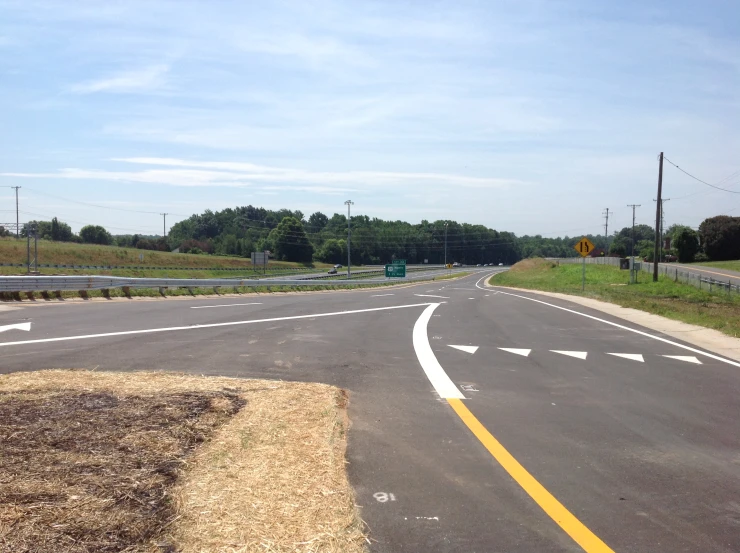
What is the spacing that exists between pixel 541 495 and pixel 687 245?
108 m

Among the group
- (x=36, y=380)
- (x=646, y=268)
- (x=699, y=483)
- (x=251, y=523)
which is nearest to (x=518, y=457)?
(x=699, y=483)

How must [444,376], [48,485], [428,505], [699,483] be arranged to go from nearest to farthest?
1. [48,485]
2. [428,505]
3. [699,483]
4. [444,376]

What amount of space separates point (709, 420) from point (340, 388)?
14.6 ft

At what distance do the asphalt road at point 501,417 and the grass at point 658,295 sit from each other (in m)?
3.68

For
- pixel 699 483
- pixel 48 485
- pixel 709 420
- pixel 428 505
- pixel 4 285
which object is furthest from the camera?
pixel 4 285

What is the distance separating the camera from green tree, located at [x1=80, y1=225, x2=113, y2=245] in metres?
128

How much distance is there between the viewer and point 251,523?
12.9ft

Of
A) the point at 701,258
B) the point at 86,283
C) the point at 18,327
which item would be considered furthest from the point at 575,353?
the point at 701,258

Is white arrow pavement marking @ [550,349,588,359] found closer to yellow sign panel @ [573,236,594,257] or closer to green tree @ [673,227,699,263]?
yellow sign panel @ [573,236,594,257]

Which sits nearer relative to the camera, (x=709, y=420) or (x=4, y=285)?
(x=709, y=420)

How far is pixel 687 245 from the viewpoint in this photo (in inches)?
3959

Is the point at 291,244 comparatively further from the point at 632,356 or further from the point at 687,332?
the point at 632,356

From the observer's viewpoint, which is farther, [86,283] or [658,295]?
[658,295]

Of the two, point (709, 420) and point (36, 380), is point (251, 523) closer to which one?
point (36, 380)
